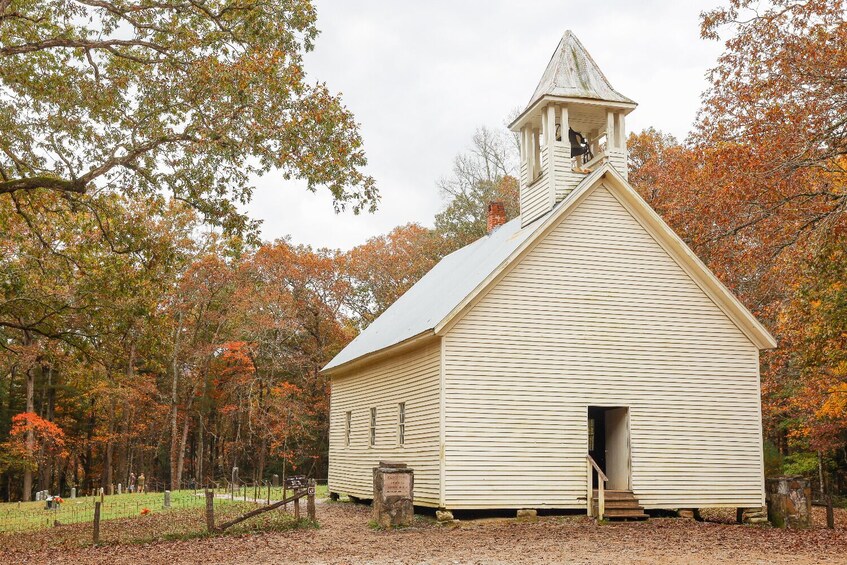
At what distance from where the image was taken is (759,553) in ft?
47.0

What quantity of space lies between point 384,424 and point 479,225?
27388 mm

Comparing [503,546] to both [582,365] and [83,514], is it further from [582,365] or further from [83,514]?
[83,514]

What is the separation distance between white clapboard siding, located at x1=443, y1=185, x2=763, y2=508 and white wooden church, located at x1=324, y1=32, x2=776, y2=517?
1.2 inches

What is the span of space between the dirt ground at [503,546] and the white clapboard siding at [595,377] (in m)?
0.98

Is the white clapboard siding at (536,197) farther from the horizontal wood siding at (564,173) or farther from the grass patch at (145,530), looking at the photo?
the grass patch at (145,530)

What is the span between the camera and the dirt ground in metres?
13.7

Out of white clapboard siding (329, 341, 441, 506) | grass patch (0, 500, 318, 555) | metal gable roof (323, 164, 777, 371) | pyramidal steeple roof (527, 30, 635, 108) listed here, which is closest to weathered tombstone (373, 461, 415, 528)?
white clapboard siding (329, 341, 441, 506)

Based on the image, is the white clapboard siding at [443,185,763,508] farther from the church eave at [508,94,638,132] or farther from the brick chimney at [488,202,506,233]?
the brick chimney at [488,202,506,233]

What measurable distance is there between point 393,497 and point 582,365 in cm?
525

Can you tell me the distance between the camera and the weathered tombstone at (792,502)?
726 inches

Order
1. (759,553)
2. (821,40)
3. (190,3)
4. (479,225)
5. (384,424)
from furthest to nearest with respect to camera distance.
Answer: (479,225) → (384,424) → (821,40) → (190,3) → (759,553)

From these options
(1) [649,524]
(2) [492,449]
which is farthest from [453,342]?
(1) [649,524]

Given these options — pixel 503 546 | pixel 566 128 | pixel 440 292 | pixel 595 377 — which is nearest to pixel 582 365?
pixel 595 377

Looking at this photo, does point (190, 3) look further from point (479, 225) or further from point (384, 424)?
point (479, 225)
